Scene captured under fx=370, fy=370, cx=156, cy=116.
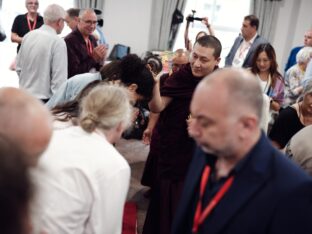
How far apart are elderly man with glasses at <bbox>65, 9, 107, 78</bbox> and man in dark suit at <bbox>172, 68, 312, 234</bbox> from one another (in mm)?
2369

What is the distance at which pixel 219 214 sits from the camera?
3.57 ft

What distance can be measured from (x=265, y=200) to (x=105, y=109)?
69cm

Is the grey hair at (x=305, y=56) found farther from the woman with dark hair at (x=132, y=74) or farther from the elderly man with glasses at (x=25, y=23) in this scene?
the elderly man with glasses at (x=25, y=23)

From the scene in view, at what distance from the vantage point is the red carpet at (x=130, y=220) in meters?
2.85

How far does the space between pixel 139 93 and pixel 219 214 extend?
1119mm

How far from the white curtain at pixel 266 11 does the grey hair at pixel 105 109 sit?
6.90 metres

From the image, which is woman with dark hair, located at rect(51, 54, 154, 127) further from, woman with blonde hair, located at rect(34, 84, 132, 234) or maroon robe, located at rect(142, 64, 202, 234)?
woman with blonde hair, located at rect(34, 84, 132, 234)

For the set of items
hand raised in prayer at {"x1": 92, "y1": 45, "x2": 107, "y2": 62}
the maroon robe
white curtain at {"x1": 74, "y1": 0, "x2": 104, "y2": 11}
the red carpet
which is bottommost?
the red carpet

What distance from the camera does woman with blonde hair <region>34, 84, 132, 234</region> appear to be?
1.29 meters

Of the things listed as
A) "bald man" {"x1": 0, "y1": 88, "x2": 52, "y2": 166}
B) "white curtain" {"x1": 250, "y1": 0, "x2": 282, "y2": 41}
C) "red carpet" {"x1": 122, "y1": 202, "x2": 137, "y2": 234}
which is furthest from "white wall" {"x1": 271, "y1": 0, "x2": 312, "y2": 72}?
"bald man" {"x1": 0, "y1": 88, "x2": 52, "y2": 166}

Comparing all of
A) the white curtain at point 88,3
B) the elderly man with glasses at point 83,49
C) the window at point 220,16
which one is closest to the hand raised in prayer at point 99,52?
the elderly man with glasses at point 83,49

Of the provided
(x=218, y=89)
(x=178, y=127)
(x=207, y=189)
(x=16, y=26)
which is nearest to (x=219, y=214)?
(x=207, y=189)

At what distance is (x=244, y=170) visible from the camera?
1084mm

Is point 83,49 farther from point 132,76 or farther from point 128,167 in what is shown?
point 128,167
